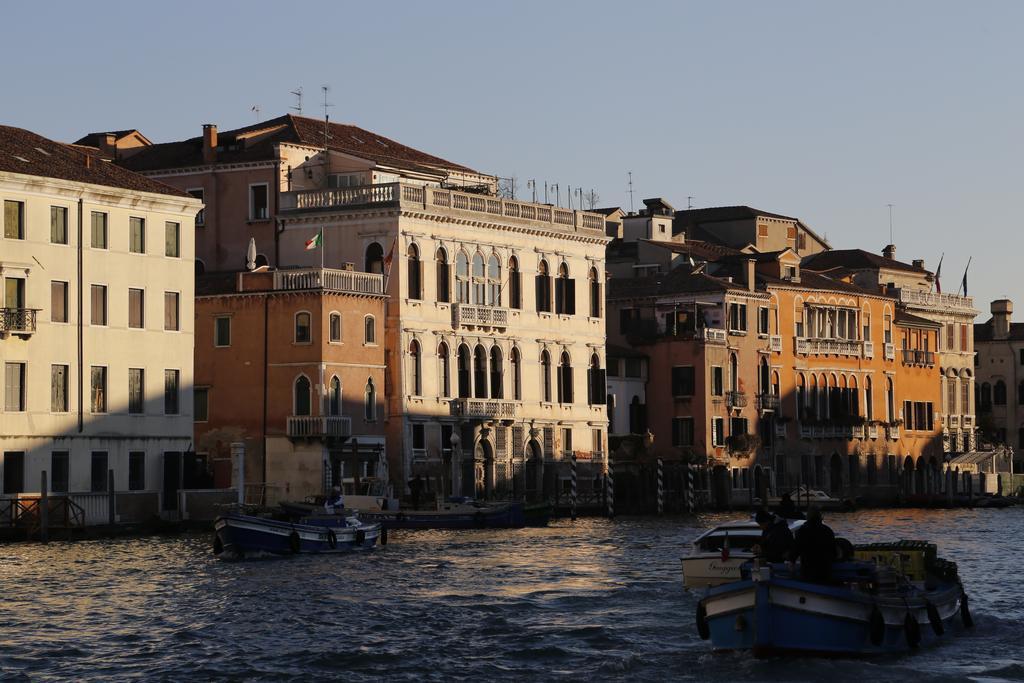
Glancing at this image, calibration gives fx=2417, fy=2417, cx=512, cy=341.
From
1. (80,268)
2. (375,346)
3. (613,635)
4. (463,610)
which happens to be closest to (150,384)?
(80,268)

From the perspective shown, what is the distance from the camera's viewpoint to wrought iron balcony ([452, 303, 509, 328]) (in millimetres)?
76000

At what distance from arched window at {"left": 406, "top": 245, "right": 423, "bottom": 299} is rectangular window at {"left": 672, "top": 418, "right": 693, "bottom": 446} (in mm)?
19329

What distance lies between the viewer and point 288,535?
52312 millimetres

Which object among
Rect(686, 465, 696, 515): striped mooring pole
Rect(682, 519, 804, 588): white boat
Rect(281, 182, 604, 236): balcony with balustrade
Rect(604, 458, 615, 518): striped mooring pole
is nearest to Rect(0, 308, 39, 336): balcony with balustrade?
Rect(281, 182, 604, 236): balcony with balustrade

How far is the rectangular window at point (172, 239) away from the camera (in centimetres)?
6375

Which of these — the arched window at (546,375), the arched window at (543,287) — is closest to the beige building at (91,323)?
the arched window at (543,287)

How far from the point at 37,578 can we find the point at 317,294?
2592 centimetres

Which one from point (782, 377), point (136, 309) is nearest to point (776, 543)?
point (136, 309)

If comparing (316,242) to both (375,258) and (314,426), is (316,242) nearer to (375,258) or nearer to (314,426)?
(375,258)

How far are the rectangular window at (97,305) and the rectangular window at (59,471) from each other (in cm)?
366

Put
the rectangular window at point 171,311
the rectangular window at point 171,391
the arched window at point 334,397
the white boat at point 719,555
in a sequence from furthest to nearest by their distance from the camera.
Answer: the arched window at point 334,397 → the rectangular window at point 171,311 → the rectangular window at point 171,391 → the white boat at point 719,555

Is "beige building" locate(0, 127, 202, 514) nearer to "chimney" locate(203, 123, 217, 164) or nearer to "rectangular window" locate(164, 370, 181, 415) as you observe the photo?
"rectangular window" locate(164, 370, 181, 415)

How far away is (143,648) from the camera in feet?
111

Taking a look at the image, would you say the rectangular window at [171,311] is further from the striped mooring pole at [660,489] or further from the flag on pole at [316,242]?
the striped mooring pole at [660,489]
